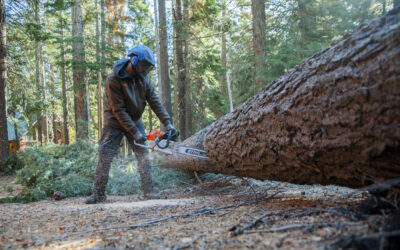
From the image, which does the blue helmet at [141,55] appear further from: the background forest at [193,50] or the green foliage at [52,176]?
the background forest at [193,50]

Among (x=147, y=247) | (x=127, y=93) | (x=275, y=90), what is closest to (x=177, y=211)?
(x=147, y=247)

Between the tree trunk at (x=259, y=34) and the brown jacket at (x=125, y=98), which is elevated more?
the tree trunk at (x=259, y=34)

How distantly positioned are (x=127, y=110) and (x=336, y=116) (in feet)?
10.6

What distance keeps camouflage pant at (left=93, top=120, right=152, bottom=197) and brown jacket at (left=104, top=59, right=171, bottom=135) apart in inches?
5.8

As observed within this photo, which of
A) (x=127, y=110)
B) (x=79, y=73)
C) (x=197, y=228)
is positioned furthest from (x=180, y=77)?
(x=197, y=228)

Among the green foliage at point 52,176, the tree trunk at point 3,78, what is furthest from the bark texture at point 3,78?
the green foliage at point 52,176

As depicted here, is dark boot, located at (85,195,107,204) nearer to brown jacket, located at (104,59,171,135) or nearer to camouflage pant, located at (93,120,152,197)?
camouflage pant, located at (93,120,152,197)

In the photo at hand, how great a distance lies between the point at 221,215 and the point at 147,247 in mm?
933

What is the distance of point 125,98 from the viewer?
13.6 feet

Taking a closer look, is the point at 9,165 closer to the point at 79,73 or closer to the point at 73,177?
the point at 79,73

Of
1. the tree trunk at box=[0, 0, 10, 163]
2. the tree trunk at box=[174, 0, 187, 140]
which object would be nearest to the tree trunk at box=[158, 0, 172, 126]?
the tree trunk at box=[174, 0, 187, 140]

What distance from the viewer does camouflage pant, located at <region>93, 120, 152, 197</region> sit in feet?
13.7

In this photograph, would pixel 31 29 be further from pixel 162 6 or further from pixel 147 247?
pixel 147 247

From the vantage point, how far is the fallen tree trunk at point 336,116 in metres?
1.65
